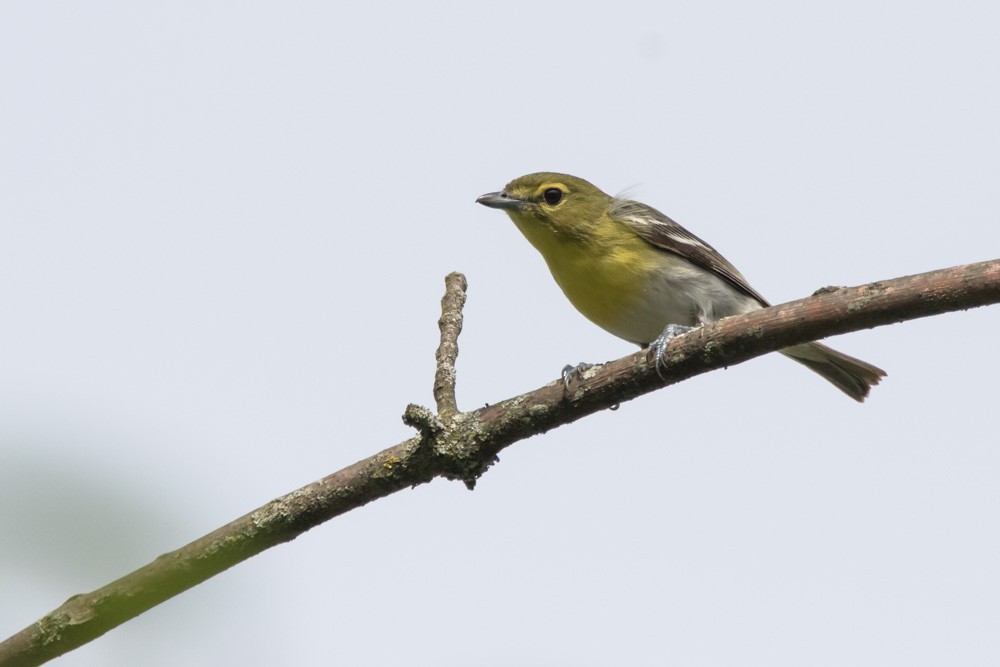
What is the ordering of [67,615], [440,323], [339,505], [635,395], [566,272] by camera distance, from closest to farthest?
[67,615]
[339,505]
[635,395]
[440,323]
[566,272]

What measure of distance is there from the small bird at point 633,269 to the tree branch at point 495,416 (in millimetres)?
2644

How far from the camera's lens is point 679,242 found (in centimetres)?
766

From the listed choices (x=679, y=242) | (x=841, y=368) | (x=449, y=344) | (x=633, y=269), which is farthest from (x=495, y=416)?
(x=841, y=368)

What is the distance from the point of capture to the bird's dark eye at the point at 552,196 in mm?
7793

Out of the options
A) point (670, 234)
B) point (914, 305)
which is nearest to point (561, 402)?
point (914, 305)

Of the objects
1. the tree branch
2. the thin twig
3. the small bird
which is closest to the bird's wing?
the small bird

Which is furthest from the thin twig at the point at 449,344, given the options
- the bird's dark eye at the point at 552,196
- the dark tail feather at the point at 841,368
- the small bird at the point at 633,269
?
the dark tail feather at the point at 841,368

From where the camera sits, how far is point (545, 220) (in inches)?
300

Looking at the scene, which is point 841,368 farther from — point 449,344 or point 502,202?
point 449,344

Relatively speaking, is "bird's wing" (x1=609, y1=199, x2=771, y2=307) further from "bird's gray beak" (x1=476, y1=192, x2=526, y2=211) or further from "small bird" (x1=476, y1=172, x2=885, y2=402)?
"bird's gray beak" (x1=476, y1=192, x2=526, y2=211)

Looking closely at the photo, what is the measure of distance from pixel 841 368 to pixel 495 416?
421 centimetres

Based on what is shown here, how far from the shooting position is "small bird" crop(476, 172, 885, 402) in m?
7.18

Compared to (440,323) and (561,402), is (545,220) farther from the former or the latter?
(561,402)

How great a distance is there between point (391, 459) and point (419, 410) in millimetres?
272
